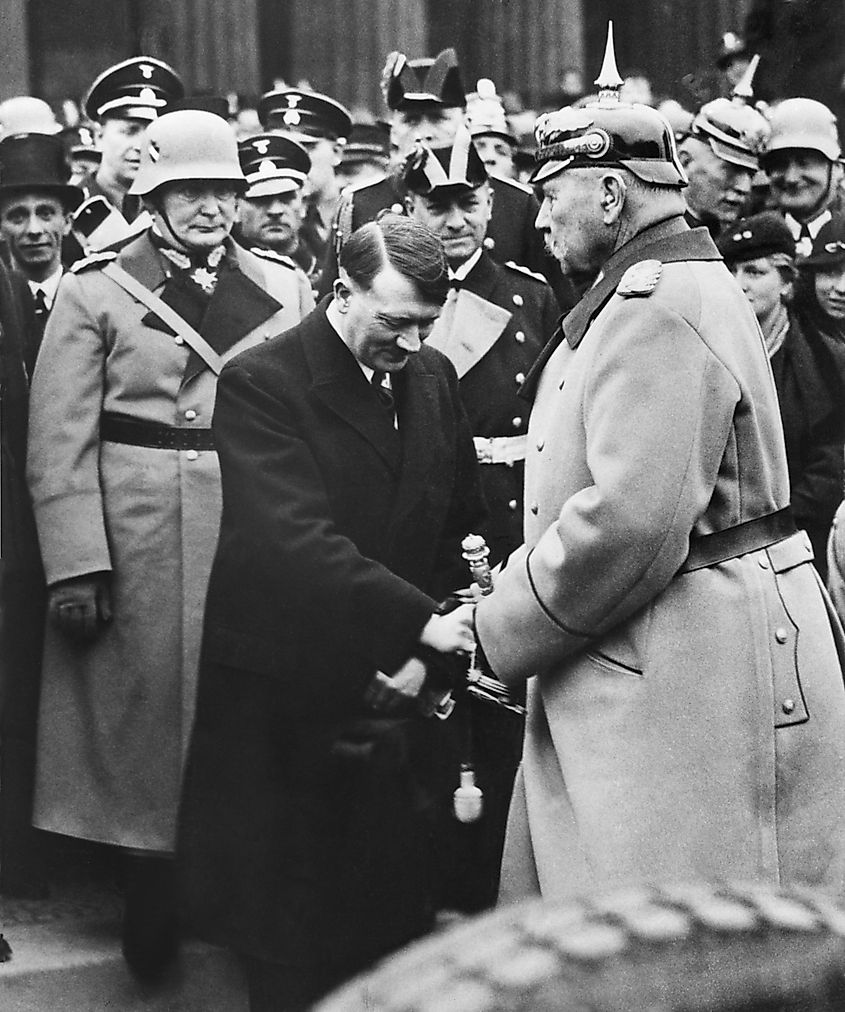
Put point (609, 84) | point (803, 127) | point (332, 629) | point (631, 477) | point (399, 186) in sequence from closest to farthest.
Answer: point (631, 477), point (609, 84), point (332, 629), point (399, 186), point (803, 127)

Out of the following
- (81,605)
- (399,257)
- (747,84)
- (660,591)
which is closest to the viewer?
(660,591)

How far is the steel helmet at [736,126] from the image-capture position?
5.16 meters

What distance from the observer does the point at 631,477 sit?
3.22 metres

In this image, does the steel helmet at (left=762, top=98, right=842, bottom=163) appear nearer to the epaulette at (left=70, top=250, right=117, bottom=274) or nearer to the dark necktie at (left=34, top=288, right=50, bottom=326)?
the epaulette at (left=70, top=250, right=117, bottom=274)

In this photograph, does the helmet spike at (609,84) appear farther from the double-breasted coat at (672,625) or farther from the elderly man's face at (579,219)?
the double-breasted coat at (672,625)

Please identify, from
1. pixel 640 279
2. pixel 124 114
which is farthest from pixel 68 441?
pixel 640 279

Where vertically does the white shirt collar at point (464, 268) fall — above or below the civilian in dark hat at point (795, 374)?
above

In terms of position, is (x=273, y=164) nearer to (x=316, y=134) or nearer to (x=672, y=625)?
(x=316, y=134)

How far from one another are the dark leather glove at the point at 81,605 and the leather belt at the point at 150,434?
1.13ft

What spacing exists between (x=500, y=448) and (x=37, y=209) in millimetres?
1327

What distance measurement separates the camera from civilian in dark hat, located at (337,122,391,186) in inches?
191

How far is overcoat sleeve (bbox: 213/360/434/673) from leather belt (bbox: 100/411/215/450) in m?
0.36

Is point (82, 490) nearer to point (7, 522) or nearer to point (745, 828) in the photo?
point (7, 522)

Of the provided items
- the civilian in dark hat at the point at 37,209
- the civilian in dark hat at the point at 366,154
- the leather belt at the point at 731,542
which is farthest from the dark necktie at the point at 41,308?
the leather belt at the point at 731,542
